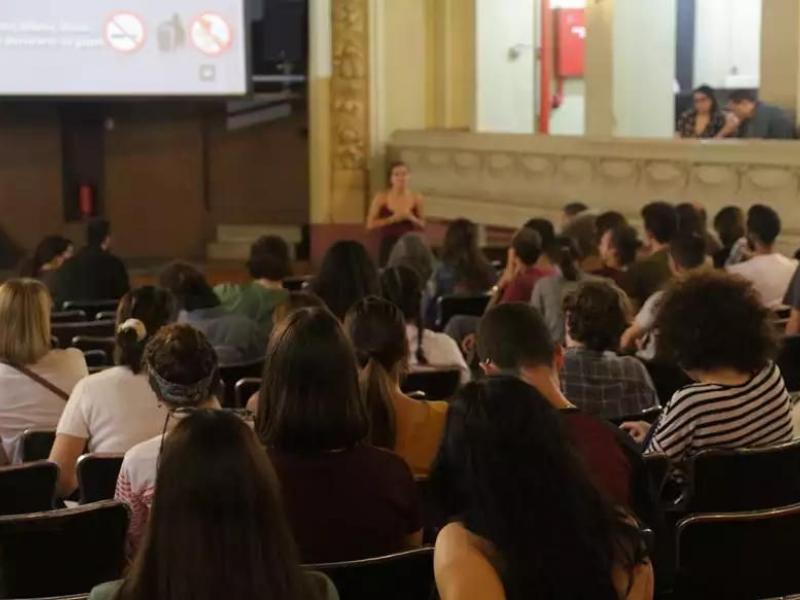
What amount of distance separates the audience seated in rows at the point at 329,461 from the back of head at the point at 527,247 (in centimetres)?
363

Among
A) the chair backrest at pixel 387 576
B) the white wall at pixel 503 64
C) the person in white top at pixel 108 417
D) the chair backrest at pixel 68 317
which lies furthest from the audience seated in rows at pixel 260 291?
the white wall at pixel 503 64

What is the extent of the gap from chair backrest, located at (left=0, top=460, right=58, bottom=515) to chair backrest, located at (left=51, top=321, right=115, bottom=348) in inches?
109

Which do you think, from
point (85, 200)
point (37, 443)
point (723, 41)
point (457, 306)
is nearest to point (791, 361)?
point (457, 306)

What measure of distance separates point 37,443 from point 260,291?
86.7 inches

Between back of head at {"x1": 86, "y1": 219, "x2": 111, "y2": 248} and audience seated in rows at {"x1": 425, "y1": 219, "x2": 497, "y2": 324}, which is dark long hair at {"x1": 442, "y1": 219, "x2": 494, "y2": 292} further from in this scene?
back of head at {"x1": 86, "y1": 219, "x2": 111, "y2": 248}

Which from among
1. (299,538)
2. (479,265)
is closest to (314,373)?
(299,538)

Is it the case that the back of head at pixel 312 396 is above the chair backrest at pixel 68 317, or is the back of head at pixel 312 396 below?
above

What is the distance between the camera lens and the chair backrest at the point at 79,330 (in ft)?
20.3

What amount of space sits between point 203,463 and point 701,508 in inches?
67.9

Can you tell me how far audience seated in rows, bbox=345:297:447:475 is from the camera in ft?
11.7

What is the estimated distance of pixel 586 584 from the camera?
2.09m

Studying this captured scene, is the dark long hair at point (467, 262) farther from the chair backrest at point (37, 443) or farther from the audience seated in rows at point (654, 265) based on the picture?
the chair backrest at point (37, 443)

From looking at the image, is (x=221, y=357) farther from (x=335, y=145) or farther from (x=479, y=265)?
(x=335, y=145)

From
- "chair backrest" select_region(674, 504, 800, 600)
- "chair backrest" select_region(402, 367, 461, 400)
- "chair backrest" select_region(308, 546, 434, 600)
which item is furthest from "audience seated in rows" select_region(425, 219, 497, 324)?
"chair backrest" select_region(308, 546, 434, 600)
